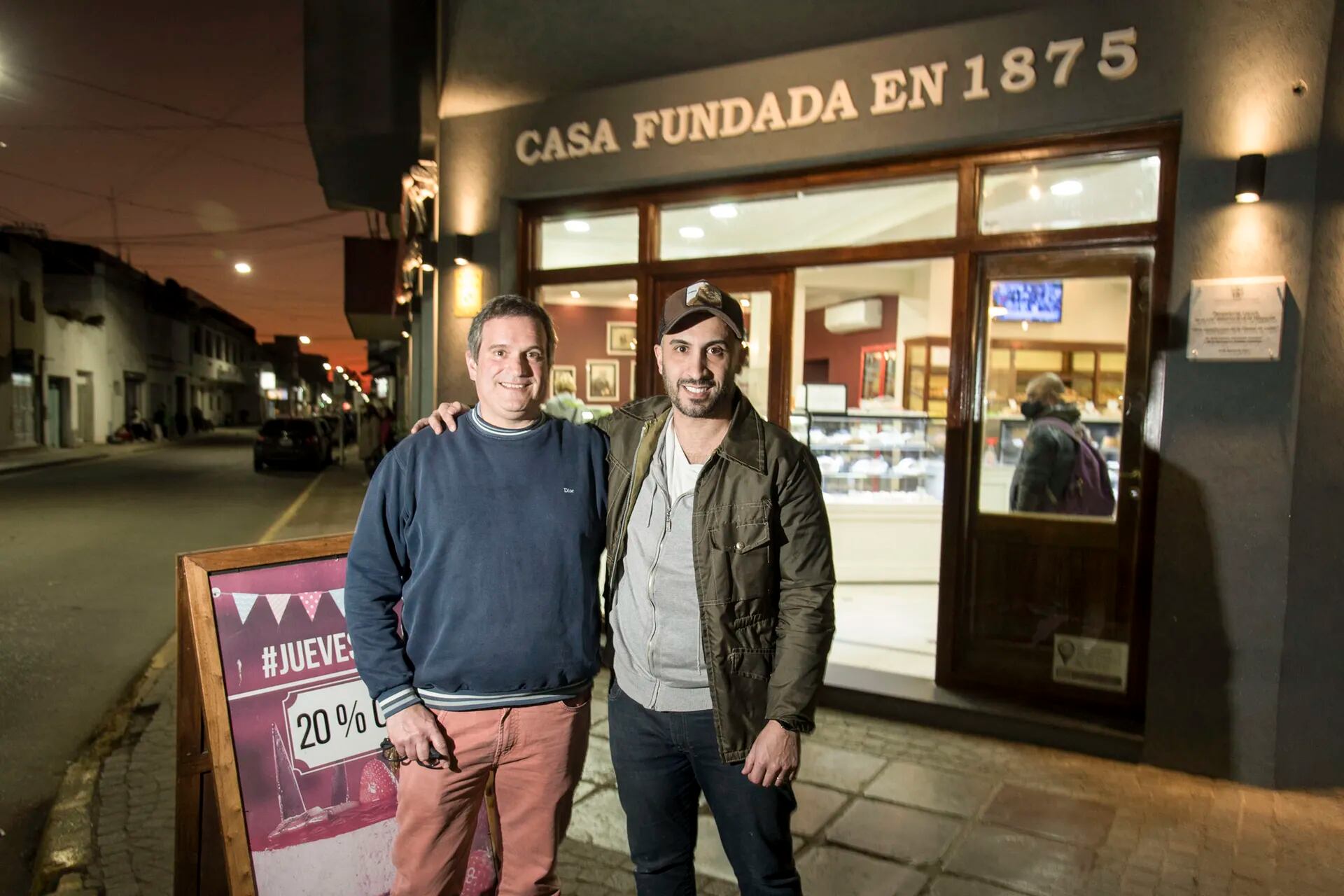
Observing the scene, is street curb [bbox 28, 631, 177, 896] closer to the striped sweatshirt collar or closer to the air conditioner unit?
the striped sweatshirt collar

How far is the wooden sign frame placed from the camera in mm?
2570

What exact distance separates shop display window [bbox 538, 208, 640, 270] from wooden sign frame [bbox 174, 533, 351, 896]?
4.09 meters

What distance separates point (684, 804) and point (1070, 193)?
4102 mm

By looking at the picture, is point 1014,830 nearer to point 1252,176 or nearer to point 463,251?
point 1252,176

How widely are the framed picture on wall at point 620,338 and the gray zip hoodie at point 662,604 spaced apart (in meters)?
4.85

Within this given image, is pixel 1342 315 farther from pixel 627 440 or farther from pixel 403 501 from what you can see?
pixel 403 501

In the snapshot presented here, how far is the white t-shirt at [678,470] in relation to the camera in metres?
2.39

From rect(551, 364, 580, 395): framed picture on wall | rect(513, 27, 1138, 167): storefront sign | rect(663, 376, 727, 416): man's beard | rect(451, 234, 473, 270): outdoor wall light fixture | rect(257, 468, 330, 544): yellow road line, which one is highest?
rect(513, 27, 1138, 167): storefront sign

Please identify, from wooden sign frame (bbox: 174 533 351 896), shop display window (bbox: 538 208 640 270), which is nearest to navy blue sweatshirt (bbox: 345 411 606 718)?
wooden sign frame (bbox: 174 533 351 896)

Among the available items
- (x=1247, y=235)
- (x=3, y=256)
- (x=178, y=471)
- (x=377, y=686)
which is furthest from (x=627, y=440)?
(x=3, y=256)

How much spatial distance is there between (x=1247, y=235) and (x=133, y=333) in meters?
46.9

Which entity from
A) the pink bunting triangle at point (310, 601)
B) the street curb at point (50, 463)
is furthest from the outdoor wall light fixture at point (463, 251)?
the street curb at point (50, 463)

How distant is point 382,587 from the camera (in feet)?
7.67

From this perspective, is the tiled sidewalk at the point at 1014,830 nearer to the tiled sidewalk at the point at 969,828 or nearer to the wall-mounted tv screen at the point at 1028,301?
the tiled sidewalk at the point at 969,828
